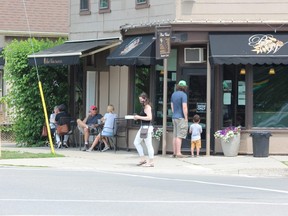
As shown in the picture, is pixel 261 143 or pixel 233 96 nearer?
pixel 261 143

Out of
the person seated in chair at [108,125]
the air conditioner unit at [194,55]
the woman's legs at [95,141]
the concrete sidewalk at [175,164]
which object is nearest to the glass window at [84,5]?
the person seated in chair at [108,125]

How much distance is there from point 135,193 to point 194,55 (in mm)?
8593

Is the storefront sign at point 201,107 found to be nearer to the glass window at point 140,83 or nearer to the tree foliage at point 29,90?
the glass window at point 140,83

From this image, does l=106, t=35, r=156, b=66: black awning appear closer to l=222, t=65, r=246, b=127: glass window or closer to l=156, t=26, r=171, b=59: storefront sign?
l=156, t=26, r=171, b=59: storefront sign

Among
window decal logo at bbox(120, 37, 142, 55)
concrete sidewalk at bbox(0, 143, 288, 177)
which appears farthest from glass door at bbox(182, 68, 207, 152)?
window decal logo at bbox(120, 37, 142, 55)

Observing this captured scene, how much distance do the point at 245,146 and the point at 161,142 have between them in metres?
2.44

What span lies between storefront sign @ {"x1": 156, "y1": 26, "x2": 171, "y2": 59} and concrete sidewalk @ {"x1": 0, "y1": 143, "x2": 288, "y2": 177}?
2876mm

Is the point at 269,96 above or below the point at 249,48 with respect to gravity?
below

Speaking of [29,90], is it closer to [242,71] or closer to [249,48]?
[242,71]

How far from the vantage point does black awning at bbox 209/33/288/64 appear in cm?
1931

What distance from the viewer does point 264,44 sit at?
64.6 feet

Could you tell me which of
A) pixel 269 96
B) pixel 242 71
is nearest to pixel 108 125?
pixel 242 71

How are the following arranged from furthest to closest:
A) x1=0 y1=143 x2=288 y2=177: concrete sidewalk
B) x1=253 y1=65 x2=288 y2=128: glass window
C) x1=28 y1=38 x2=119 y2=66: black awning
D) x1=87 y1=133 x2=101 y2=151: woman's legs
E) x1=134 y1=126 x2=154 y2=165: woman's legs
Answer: x1=87 y1=133 x2=101 y2=151: woman's legs
x1=28 y1=38 x2=119 y2=66: black awning
x1=253 y1=65 x2=288 y2=128: glass window
x1=134 y1=126 x2=154 y2=165: woman's legs
x1=0 y1=143 x2=288 y2=177: concrete sidewalk

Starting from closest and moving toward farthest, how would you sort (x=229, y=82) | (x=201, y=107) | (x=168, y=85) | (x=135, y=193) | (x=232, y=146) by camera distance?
(x=135, y=193)
(x=232, y=146)
(x=229, y=82)
(x=201, y=107)
(x=168, y=85)
